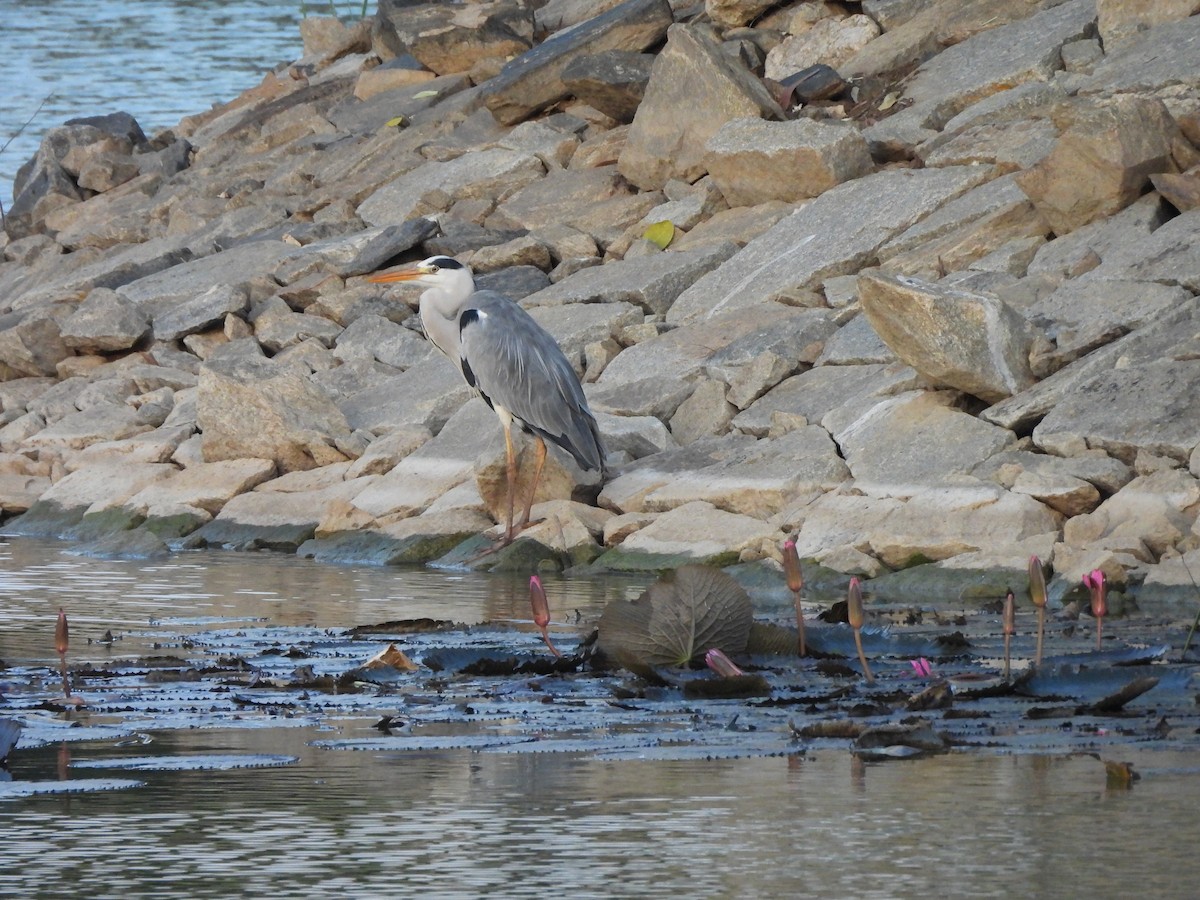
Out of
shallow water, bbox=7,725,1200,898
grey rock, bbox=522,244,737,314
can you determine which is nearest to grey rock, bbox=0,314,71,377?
grey rock, bbox=522,244,737,314

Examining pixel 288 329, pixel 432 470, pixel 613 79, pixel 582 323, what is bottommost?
pixel 432 470

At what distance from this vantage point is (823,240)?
14.0 metres

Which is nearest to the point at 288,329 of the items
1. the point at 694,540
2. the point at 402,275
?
the point at 402,275

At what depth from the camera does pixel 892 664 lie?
6707mm

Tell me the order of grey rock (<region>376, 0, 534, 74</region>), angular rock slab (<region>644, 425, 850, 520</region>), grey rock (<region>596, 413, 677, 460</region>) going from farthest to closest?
A: grey rock (<region>376, 0, 534, 74</region>) < grey rock (<region>596, 413, 677, 460</region>) < angular rock slab (<region>644, 425, 850, 520</region>)

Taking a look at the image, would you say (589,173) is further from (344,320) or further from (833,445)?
(833,445)

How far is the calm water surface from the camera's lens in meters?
4.04

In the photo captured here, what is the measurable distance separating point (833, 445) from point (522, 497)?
175cm

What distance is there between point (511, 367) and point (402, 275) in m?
1.48

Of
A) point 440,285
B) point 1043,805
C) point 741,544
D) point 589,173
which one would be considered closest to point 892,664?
point 1043,805

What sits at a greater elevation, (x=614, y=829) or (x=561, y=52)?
(x=561, y=52)

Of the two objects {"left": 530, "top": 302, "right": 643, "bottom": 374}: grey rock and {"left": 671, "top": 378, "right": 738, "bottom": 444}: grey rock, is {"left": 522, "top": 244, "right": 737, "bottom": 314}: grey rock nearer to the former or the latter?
{"left": 530, "top": 302, "right": 643, "bottom": 374}: grey rock

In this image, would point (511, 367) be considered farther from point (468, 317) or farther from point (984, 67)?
point (984, 67)

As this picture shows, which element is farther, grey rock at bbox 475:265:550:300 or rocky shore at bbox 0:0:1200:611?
grey rock at bbox 475:265:550:300
